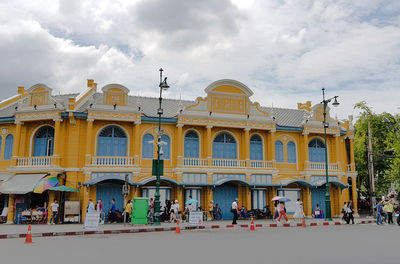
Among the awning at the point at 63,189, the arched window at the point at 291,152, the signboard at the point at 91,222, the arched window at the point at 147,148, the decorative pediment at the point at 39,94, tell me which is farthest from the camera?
the arched window at the point at 291,152

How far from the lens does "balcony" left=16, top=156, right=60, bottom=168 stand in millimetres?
24609

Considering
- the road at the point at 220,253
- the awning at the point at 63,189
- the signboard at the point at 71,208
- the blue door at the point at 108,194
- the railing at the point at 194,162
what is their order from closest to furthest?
the road at the point at 220,253
the awning at the point at 63,189
the signboard at the point at 71,208
the blue door at the point at 108,194
the railing at the point at 194,162

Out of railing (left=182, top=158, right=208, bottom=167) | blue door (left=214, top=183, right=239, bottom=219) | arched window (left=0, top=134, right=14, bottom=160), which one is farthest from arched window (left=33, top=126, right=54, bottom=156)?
blue door (left=214, top=183, right=239, bottom=219)

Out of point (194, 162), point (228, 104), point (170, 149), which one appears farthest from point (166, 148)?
point (228, 104)

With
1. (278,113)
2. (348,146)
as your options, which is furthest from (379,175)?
(278,113)

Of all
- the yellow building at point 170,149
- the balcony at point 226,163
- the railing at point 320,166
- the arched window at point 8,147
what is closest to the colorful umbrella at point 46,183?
the yellow building at point 170,149

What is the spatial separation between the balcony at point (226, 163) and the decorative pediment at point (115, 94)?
6.01m

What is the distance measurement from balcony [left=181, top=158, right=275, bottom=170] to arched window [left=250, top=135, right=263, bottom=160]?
32.5 inches

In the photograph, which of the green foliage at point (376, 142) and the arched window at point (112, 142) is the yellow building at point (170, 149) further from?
the green foliage at point (376, 142)

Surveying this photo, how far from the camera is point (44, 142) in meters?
26.1

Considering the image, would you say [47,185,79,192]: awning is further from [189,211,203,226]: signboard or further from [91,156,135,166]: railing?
[189,211,203,226]: signboard

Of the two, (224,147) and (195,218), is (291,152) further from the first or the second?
(195,218)

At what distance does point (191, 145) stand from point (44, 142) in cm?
1031

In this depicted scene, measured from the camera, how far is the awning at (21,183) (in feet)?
75.8
